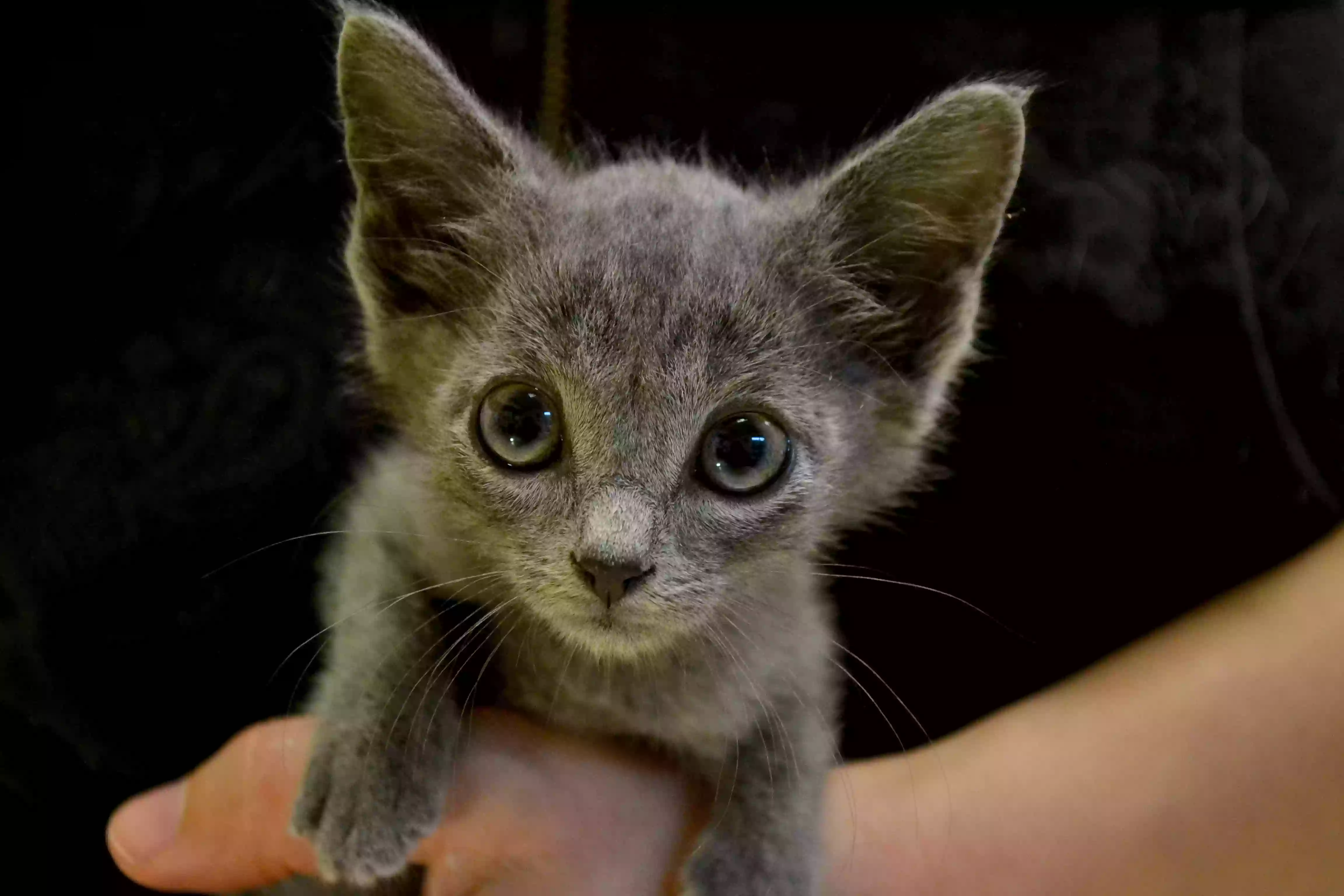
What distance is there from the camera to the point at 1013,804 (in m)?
0.92

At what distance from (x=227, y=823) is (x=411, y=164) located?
2.08 feet

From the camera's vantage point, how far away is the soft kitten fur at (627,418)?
71 cm

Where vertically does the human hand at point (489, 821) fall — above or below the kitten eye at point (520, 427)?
below

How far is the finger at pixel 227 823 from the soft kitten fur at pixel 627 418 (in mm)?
77

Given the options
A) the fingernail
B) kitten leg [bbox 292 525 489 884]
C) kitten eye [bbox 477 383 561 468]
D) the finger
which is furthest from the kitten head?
the fingernail

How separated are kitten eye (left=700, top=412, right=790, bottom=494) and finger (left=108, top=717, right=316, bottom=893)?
0.44 metres

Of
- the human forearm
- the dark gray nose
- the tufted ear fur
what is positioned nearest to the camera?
the dark gray nose

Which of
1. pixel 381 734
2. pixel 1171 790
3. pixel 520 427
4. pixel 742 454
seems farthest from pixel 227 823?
pixel 1171 790

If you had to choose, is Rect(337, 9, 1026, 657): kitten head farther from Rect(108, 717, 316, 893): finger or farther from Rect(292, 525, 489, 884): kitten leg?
Rect(108, 717, 316, 893): finger

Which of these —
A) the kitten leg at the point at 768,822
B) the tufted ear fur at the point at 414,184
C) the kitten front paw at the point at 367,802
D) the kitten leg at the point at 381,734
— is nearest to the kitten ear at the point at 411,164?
the tufted ear fur at the point at 414,184

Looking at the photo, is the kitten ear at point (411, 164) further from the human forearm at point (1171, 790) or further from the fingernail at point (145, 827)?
the human forearm at point (1171, 790)

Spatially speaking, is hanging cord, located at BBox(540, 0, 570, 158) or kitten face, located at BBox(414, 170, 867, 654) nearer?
kitten face, located at BBox(414, 170, 867, 654)

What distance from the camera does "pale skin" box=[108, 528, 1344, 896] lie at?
0.81 m

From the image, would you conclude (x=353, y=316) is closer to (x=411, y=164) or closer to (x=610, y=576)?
(x=411, y=164)
